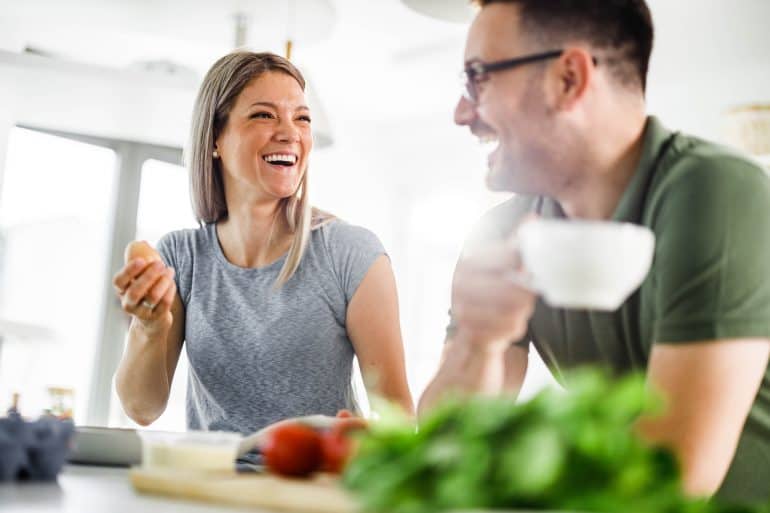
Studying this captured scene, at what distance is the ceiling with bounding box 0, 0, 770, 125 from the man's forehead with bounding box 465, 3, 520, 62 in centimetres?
177

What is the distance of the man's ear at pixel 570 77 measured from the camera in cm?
123

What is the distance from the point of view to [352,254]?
1.97 metres

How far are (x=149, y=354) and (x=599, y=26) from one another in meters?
1.25

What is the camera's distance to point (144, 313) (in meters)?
1.68

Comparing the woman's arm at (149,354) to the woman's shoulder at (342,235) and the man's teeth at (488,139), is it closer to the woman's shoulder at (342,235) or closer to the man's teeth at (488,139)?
the woman's shoulder at (342,235)

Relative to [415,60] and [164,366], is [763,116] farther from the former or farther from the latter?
[164,366]

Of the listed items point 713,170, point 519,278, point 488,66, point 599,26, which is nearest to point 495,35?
point 488,66

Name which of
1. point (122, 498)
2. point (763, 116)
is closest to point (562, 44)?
point (122, 498)

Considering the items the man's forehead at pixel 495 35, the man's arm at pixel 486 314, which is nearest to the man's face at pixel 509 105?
the man's forehead at pixel 495 35

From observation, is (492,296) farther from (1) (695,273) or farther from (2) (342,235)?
(2) (342,235)

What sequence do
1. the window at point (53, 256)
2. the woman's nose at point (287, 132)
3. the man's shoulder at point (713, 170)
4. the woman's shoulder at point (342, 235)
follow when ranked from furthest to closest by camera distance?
the window at point (53, 256)
the woman's nose at point (287, 132)
the woman's shoulder at point (342, 235)
the man's shoulder at point (713, 170)

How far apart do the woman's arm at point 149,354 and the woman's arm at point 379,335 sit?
42 cm

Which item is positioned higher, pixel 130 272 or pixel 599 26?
pixel 599 26

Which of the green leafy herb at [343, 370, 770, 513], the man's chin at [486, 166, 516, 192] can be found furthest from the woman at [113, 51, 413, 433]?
the green leafy herb at [343, 370, 770, 513]
